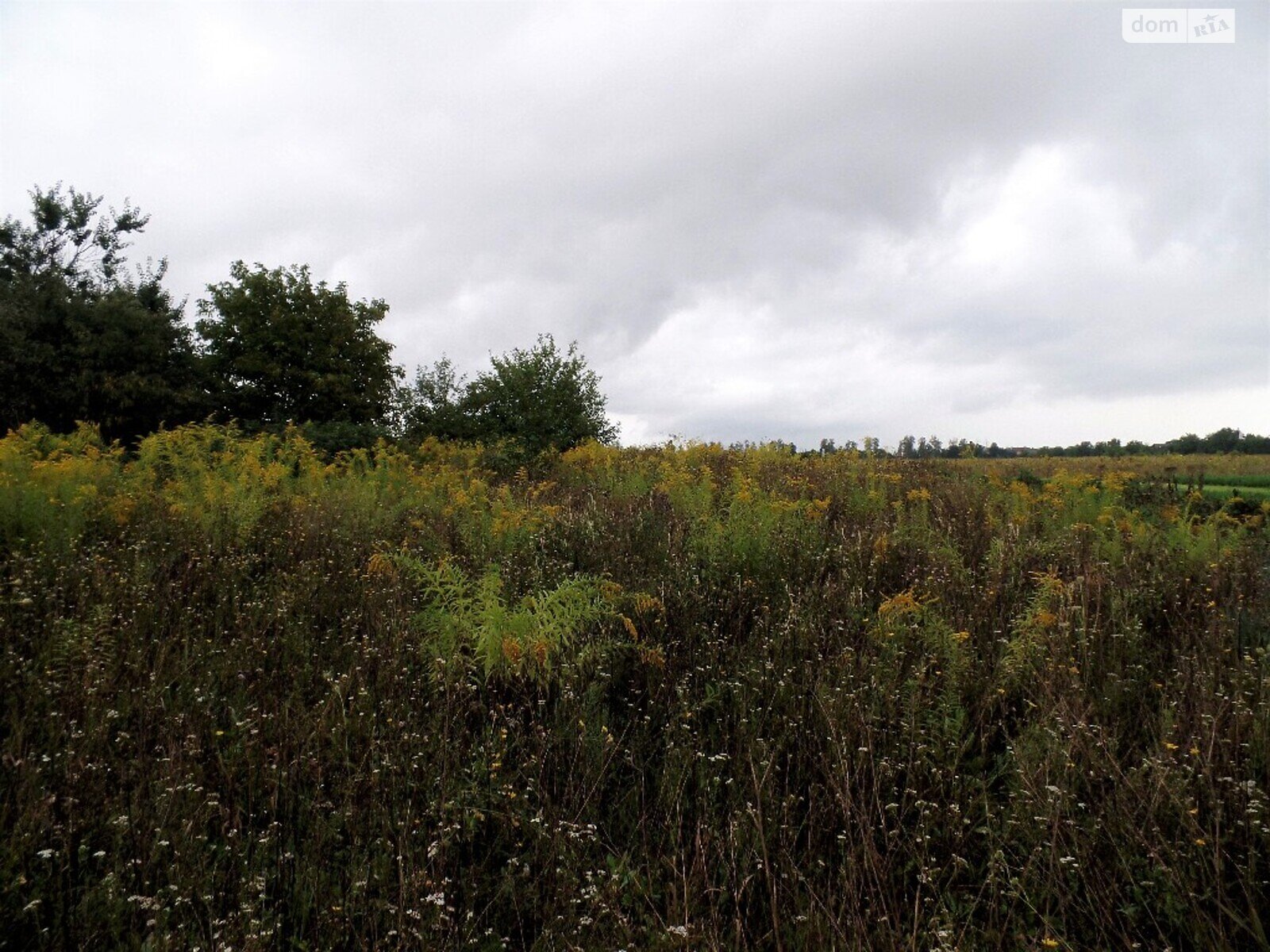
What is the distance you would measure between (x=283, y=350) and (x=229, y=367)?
2.31m

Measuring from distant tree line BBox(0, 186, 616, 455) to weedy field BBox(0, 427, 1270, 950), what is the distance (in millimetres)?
12385

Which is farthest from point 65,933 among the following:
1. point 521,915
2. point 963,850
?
point 963,850

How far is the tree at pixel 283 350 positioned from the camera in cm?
2758

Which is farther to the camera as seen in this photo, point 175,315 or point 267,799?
point 175,315

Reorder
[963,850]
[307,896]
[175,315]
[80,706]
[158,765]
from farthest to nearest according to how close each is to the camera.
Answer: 1. [175,315]
2. [80,706]
3. [158,765]
4. [963,850]
5. [307,896]

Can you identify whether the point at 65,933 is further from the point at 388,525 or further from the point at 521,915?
the point at 388,525

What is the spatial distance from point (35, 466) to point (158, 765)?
5997 mm

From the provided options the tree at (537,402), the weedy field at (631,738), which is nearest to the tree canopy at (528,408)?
the tree at (537,402)

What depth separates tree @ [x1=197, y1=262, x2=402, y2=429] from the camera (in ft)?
90.5

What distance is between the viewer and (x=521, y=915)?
2289 mm

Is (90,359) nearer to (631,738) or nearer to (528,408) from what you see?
(528,408)

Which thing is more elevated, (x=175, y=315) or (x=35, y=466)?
(x=175, y=315)

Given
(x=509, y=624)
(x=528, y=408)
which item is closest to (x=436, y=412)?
(x=528, y=408)

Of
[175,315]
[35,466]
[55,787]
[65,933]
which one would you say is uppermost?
[175,315]
